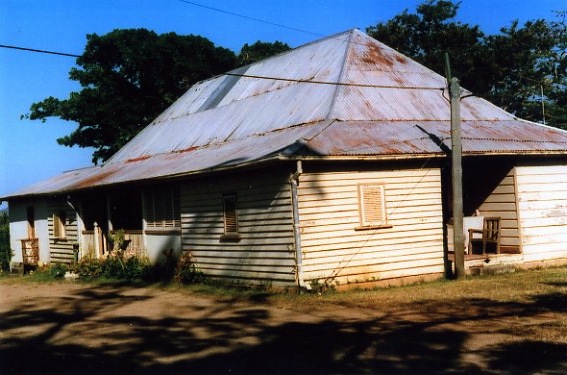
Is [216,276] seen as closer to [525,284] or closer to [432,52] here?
[525,284]

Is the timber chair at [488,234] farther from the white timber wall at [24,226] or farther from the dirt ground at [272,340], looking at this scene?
the white timber wall at [24,226]

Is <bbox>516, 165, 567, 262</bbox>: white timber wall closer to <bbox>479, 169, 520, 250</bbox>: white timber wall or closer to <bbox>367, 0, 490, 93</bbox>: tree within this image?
<bbox>479, 169, 520, 250</bbox>: white timber wall

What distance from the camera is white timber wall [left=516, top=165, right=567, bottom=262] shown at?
1468 cm

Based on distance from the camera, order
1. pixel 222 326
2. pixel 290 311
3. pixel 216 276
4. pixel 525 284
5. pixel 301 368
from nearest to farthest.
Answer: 1. pixel 301 368
2. pixel 222 326
3. pixel 290 311
4. pixel 525 284
5. pixel 216 276

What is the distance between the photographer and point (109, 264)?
18312 millimetres

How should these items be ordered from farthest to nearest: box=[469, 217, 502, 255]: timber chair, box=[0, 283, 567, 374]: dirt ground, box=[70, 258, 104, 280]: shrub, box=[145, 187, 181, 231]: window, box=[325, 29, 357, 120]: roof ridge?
box=[70, 258, 104, 280]: shrub → box=[145, 187, 181, 231]: window → box=[469, 217, 502, 255]: timber chair → box=[325, 29, 357, 120]: roof ridge → box=[0, 283, 567, 374]: dirt ground

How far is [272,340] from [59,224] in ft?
54.5

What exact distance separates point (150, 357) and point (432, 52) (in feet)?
113

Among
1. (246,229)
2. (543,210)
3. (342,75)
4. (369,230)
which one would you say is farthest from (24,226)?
(543,210)

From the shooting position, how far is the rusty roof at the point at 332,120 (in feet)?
42.8

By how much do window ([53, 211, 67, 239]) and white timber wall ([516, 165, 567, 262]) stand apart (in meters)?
16.0

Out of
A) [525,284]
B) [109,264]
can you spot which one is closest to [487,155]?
[525,284]

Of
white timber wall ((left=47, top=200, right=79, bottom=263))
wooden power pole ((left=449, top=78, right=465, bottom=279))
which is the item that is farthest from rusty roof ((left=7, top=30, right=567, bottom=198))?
white timber wall ((left=47, top=200, right=79, bottom=263))

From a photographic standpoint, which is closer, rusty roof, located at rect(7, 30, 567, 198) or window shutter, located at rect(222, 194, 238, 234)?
rusty roof, located at rect(7, 30, 567, 198)
